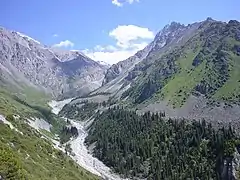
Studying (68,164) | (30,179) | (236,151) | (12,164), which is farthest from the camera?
(236,151)

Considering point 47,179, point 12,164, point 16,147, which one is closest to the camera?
point 12,164

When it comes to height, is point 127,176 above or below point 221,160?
below

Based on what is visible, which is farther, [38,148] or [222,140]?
→ [222,140]

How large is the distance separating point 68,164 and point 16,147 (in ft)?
73.8

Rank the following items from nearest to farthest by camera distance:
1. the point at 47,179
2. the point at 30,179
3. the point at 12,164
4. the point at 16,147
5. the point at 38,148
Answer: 1. the point at 12,164
2. the point at 30,179
3. the point at 47,179
4. the point at 16,147
5. the point at 38,148

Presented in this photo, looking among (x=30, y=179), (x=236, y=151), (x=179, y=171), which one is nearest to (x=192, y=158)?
(x=179, y=171)

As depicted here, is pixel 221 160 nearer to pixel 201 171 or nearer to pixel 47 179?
pixel 201 171

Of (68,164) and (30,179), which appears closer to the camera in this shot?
(30,179)

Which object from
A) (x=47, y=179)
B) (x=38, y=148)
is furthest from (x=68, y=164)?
(x=47, y=179)

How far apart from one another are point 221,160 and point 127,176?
49.9 m

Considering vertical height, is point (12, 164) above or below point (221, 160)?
below

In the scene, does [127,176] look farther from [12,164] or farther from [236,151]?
[12,164]

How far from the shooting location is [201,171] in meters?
180

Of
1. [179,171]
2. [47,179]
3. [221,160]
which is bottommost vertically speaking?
[47,179]
